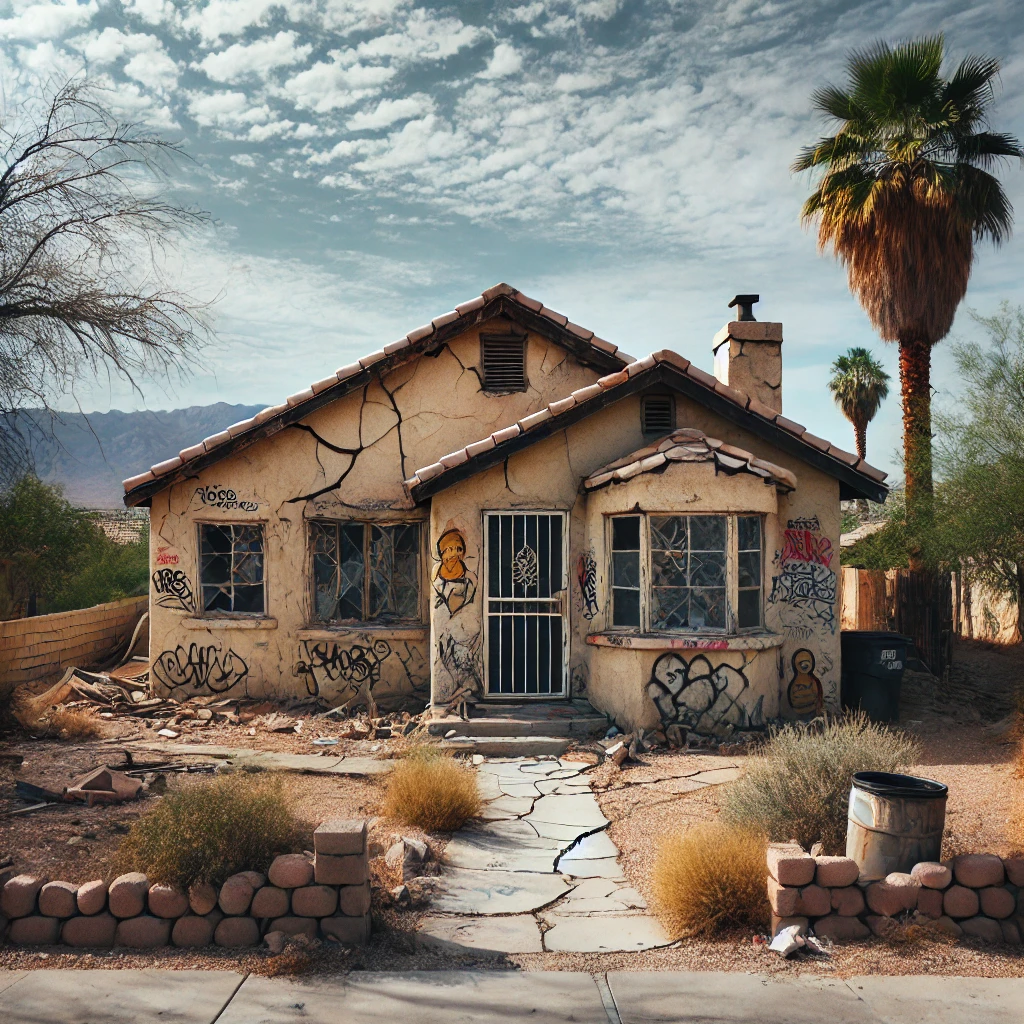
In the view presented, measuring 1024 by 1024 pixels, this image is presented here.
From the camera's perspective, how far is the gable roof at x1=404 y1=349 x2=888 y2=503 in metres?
9.98

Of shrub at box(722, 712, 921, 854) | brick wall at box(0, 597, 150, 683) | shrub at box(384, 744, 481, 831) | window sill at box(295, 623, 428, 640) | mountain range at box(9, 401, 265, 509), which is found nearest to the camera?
shrub at box(722, 712, 921, 854)

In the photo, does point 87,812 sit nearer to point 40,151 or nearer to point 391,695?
point 391,695

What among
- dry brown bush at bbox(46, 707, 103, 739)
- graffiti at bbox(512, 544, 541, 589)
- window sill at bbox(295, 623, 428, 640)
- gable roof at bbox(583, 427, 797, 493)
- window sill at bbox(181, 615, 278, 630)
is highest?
gable roof at bbox(583, 427, 797, 493)

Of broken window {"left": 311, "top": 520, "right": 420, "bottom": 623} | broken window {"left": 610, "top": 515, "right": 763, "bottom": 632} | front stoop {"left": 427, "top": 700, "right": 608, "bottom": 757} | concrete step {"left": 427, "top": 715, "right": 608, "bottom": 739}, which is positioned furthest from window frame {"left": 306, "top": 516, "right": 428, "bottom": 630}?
broken window {"left": 610, "top": 515, "right": 763, "bottom": 632}

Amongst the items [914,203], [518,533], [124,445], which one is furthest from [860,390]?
[124,445]

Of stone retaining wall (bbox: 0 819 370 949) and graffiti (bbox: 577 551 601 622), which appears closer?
stone retaining wall (bbox: 0 819 370 949)

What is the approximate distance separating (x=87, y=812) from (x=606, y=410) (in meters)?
6.88

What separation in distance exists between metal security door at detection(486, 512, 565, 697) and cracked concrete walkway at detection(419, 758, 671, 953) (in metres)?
2.43

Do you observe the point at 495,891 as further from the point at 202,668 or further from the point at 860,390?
the point at 860,390

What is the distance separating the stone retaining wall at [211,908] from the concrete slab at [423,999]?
0.38 m

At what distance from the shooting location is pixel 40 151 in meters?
8.44

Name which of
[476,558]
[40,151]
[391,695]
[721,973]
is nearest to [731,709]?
[476,558]

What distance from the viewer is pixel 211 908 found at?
4.69 metres

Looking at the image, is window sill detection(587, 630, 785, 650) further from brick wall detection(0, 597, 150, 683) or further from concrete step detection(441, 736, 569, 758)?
brick wall detection(0, 597, 150, 683)
